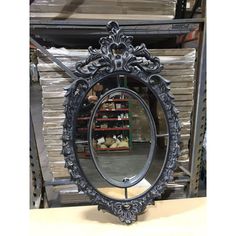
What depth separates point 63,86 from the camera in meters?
0.91

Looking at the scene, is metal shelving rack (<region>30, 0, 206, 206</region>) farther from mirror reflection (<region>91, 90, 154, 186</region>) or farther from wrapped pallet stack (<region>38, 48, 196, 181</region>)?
mirror reflection (<region>91, 90, 154, 186</region>)

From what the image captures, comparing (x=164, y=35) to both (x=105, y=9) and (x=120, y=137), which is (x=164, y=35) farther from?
(x=120, y=137)

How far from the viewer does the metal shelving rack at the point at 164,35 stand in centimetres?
86

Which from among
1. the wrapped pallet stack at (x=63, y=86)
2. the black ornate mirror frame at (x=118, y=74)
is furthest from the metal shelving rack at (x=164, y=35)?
the black ornate mirror frame at (x=118, y=74)

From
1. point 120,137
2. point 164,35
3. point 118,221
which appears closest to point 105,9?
point 164,35

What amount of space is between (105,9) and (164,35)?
0.19 metres

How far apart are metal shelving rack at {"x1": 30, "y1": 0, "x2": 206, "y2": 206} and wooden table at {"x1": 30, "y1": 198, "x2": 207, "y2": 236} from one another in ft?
0.33

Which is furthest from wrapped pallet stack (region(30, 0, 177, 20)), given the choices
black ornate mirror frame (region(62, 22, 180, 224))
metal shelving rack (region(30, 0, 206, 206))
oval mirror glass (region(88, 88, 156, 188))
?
oval mirror glass (region(88, 88, 156, 188))

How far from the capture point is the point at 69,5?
34.6 inches

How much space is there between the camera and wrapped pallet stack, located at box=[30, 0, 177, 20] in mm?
871

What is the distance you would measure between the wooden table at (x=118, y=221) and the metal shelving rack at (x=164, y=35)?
0.10 meters
